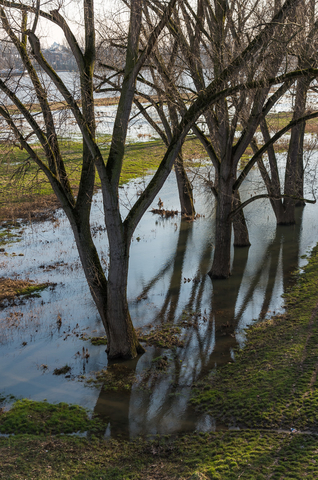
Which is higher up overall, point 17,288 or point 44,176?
point 44,176

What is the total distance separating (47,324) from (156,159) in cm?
2552

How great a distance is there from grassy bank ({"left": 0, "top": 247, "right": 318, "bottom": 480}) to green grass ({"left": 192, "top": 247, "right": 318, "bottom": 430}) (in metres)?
0.02

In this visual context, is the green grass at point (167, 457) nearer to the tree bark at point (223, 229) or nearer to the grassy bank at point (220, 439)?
the grassy bank at point (220, 439)

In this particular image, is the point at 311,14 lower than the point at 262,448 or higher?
higher

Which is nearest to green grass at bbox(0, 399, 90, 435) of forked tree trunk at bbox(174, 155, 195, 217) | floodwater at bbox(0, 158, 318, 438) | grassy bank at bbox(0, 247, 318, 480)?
grassy bank at bbox(0, 247, 318, 480)

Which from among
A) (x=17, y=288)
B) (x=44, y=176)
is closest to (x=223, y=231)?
(x=17, y=288)

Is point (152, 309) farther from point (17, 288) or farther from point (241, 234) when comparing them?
point (241, 234)

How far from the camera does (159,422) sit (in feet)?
24.7

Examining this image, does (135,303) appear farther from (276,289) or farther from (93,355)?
(276,289)

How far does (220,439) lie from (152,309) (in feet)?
20.4

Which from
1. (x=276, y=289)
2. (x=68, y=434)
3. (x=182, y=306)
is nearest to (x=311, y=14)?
(x=276, y=289)

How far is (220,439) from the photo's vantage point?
6.65 m

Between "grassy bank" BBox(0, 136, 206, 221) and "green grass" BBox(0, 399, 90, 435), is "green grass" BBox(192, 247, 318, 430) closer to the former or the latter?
"green grass" BBox(0, 399, 90, 435)

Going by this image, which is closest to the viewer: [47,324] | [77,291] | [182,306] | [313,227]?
[47,324]
